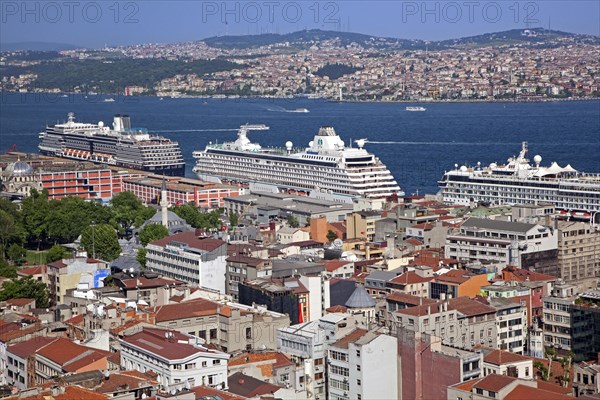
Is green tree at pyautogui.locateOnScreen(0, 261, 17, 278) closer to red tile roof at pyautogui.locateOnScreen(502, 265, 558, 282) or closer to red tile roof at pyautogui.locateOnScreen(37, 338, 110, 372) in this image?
red tile roof at pyautogui.locateOnScreen(37, 338, 110, 372)

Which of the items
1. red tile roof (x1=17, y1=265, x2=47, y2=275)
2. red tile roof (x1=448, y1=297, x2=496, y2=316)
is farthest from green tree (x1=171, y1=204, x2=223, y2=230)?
red tile roof (x1=448, y1=297, x2=496, y2=316)

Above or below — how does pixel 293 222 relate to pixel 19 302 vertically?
below

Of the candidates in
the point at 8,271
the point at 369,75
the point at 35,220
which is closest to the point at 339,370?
the point at 8,271

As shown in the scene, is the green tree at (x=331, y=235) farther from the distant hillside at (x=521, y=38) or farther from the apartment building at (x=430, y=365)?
the distant hillside at (x=521, y=38)

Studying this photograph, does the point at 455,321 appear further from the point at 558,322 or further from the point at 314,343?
the point at 314,343

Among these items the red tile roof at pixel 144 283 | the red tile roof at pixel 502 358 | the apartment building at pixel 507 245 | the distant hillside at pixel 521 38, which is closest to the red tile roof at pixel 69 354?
the red tile roof at pixel 144 283
